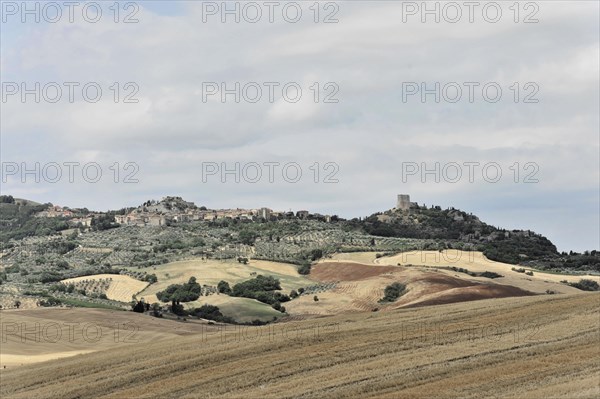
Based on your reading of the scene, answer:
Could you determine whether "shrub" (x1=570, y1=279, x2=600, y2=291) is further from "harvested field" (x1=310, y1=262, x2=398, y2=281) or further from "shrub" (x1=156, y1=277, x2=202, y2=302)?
"shrub" (x1=156, y1=277, x2=202, y2=302)

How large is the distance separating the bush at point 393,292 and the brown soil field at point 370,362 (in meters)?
39.6

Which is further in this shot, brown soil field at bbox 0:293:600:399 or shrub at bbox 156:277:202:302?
shrub at bbox 156:277:202:302

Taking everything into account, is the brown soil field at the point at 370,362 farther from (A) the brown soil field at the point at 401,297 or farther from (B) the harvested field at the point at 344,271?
(B) the harvested field at the point at 344,271

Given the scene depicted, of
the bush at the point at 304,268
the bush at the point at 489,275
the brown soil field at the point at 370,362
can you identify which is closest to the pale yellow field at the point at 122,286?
the bush at the point at 304,268

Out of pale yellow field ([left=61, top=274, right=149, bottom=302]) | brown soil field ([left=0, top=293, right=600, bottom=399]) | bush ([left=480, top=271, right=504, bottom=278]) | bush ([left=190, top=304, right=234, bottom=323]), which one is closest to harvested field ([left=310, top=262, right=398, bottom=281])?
bush ([left=480, top=271, right=504, bottom=278])

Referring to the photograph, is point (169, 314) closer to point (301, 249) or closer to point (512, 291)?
point (512, 291)

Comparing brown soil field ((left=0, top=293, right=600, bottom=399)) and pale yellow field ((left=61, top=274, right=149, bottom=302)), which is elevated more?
pale yellow field ((left=61, top=274, right=149, bottom=302))

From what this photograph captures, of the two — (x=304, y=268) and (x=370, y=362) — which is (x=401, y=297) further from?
(x=370, y=362)

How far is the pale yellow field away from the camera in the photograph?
126m

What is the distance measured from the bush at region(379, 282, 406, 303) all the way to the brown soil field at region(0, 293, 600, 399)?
3961 centimetres

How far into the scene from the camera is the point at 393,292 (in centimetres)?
10406

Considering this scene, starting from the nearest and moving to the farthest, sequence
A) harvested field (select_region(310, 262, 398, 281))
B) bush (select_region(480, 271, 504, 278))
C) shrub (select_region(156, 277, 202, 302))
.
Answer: shrub (select_region(156, 277, 202, 302)) < harvested field (select_region(310, 262, 398, 281)) < bush (select_region(480, 271, 504, 278))

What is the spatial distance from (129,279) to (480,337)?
92.3 m

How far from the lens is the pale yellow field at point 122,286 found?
126 meters
